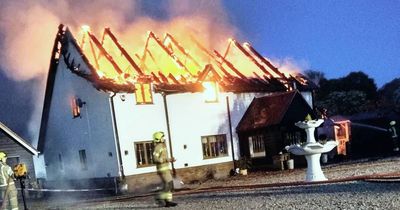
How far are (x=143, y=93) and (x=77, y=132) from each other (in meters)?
4.59

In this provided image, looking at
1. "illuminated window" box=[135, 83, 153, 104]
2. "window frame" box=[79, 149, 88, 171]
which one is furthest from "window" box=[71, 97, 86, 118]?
"illuminated window" box=[135, 83, 153, 104]

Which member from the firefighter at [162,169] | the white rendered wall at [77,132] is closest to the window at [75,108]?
the white rendered wall at [77,132]

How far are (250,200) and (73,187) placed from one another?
14.7 meters

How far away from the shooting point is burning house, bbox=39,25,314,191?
755 inches

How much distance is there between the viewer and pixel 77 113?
→ 2130 cm

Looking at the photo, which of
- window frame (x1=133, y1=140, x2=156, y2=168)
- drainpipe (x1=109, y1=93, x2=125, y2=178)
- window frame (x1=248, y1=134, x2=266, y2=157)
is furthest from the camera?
window frame (x1=248, y1=134, x2=266, y2=157)

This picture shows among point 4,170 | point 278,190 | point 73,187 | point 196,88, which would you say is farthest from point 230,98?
point 4,170

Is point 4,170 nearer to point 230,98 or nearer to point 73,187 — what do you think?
point 73,187

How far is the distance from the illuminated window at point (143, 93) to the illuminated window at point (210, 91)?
3.30 metres

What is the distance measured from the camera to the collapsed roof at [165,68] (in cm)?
2003

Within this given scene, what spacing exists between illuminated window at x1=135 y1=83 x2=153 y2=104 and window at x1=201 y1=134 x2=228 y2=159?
3664mm

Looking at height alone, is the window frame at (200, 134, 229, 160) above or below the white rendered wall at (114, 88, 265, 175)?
below

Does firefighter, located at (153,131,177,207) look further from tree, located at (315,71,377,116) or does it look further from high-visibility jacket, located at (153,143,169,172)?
tree, located at (315,71,377,116)

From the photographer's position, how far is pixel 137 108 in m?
19.5
